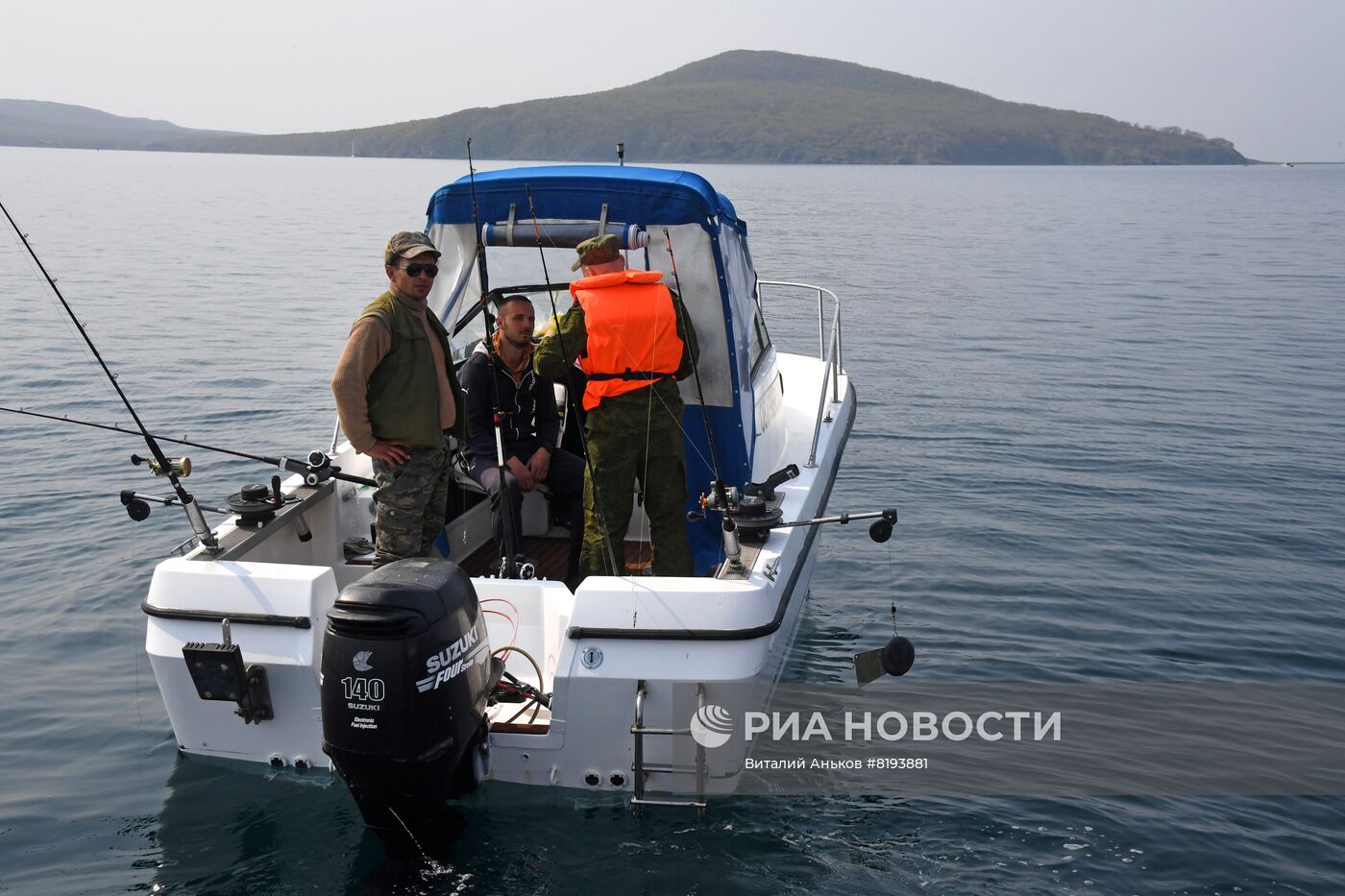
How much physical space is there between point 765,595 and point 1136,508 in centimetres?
568

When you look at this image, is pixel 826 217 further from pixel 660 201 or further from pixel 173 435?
pixel 660 201

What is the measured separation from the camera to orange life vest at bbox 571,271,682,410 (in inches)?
194

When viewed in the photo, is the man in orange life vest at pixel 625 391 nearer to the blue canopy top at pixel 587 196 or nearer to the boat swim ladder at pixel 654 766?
the blue canopy top at pixel 587 196

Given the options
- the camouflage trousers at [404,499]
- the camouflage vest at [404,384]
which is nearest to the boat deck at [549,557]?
the camouflage trousers at [404,499]

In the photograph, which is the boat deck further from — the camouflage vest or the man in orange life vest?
the camouflage vest

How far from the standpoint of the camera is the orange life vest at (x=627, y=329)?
16.2ft

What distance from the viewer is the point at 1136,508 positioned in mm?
9211

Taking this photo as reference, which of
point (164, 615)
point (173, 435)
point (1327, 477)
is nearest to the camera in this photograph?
point (164, 615)

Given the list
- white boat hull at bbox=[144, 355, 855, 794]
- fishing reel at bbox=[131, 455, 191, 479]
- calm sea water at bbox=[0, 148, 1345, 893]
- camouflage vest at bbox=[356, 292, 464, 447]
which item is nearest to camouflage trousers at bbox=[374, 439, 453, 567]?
camouflage vest at bbox=[356, 292, 464, 447]

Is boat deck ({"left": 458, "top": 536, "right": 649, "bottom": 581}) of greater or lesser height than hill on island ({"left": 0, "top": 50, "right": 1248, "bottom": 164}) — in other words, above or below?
below

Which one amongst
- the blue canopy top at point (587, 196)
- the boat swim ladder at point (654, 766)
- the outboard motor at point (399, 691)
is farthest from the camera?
the blue canopy top at point (587, 196)

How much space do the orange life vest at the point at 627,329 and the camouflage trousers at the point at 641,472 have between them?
8 cm

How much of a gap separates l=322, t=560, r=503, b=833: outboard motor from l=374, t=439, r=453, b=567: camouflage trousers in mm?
899

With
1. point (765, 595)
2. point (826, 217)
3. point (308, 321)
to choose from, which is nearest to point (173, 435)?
point (308, 321)
